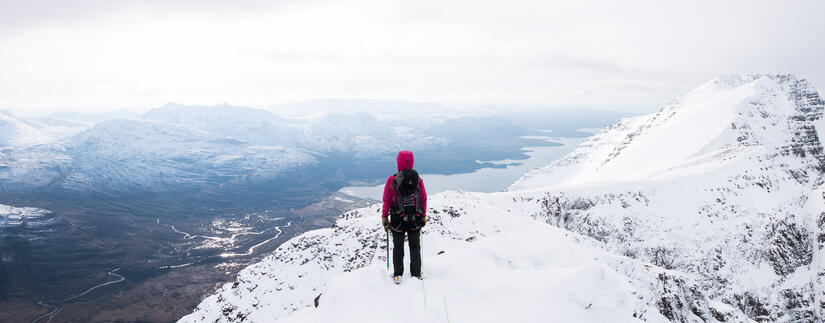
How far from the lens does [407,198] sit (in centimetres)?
1027

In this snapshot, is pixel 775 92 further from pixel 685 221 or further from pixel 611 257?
pixel 611 257

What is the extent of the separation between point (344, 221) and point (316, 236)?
3.74 meters

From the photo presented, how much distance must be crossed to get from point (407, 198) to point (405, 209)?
345 millimetres

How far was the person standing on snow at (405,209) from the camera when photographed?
10.2m

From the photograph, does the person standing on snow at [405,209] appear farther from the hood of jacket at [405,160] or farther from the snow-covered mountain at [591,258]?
the snow-covered mountain at [591,258]

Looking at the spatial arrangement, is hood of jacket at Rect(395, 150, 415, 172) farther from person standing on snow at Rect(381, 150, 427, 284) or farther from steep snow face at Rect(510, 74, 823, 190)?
steep snow face at Rect(510, 74, 823, 190)

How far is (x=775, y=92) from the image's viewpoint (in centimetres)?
12525

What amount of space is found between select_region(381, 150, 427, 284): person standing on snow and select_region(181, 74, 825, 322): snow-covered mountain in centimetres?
73

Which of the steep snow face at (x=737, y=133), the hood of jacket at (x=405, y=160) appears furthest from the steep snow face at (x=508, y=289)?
the steep snow face at (x=737, y=133)

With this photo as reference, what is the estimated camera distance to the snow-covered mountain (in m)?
9.53

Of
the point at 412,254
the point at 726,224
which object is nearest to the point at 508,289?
the point at 412,254

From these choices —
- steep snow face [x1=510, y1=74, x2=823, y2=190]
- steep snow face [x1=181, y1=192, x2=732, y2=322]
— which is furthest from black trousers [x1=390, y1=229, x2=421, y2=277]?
steep snow face [x1=510, y1=74, x2=823, y2=190]

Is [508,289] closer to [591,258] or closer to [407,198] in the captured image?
[407,198]

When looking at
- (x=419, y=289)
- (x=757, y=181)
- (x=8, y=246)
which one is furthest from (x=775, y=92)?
(x=8, y=246)
